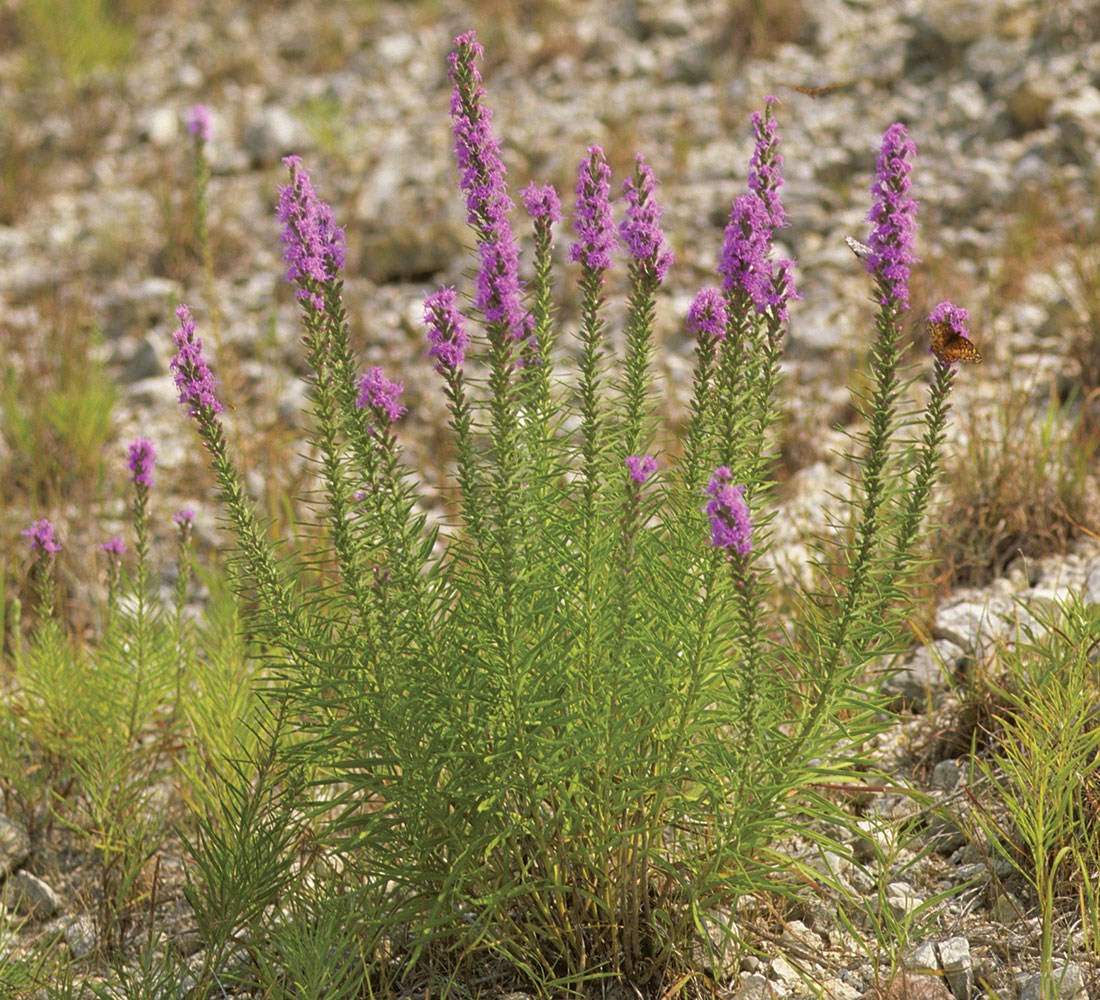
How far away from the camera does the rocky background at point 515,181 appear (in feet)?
18.9

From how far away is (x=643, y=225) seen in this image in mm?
2570

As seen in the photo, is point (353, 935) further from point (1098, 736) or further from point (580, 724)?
point (1098, 736)

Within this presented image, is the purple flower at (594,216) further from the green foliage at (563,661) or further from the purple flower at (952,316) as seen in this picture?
the purple flower at (952,316)

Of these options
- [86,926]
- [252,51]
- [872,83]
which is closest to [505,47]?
[252,51]

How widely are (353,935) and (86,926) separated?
1413mm

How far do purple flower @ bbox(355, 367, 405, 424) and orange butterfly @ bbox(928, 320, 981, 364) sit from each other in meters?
1.22

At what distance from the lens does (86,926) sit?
11.8ft

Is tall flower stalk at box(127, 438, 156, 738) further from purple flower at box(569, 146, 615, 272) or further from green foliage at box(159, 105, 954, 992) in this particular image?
purple flower at box(569, 146, 615, 272)

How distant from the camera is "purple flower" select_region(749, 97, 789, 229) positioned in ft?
8.33

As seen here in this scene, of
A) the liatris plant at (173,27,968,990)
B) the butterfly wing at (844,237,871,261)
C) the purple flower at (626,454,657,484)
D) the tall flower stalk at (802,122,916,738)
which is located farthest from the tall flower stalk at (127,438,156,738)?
the butterfly wing at (844,237,871,261)

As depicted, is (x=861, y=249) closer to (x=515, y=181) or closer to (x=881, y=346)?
(x=881, y=346)

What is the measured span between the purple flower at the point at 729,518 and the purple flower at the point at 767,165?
2.34 feet

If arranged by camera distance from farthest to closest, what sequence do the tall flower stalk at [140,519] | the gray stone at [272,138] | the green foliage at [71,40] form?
1. the green foliage at [71,40]
2. the gray stone at [272,138]
3. the tall flower stalk at [140,519]

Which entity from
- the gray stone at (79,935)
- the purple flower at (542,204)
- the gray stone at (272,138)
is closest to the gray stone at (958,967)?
the purple flower at (542,204)
